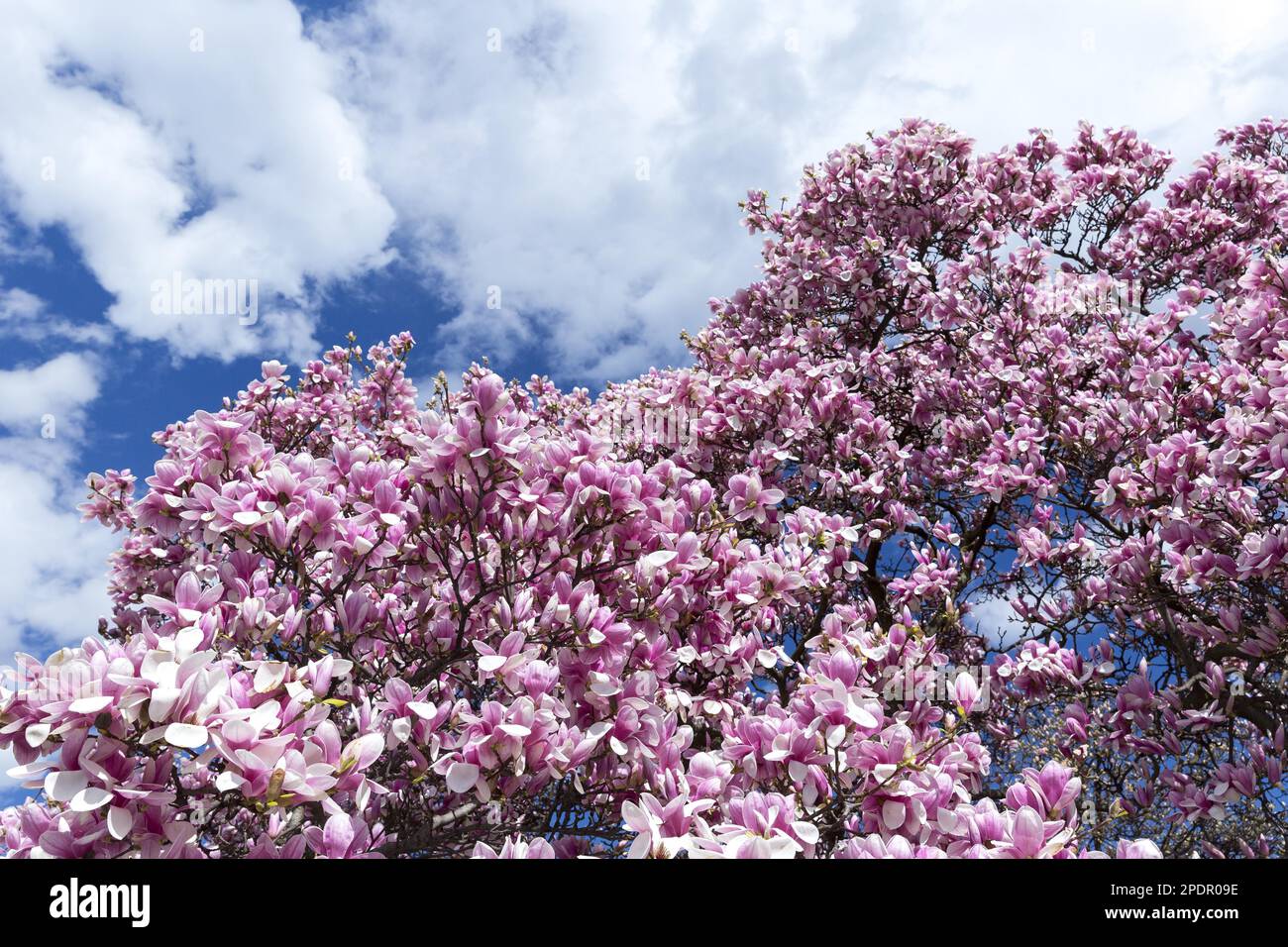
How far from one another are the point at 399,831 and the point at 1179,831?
651 centimetres

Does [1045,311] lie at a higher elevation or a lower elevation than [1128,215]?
lower

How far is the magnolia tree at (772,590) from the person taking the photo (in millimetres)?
2422

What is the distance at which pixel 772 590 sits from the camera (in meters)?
3.82

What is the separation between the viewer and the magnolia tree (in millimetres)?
2422

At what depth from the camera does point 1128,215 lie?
809 cm

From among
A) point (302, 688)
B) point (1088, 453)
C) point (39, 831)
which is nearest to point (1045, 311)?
point (1088, 453)

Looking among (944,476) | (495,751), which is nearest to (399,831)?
(495,751)
